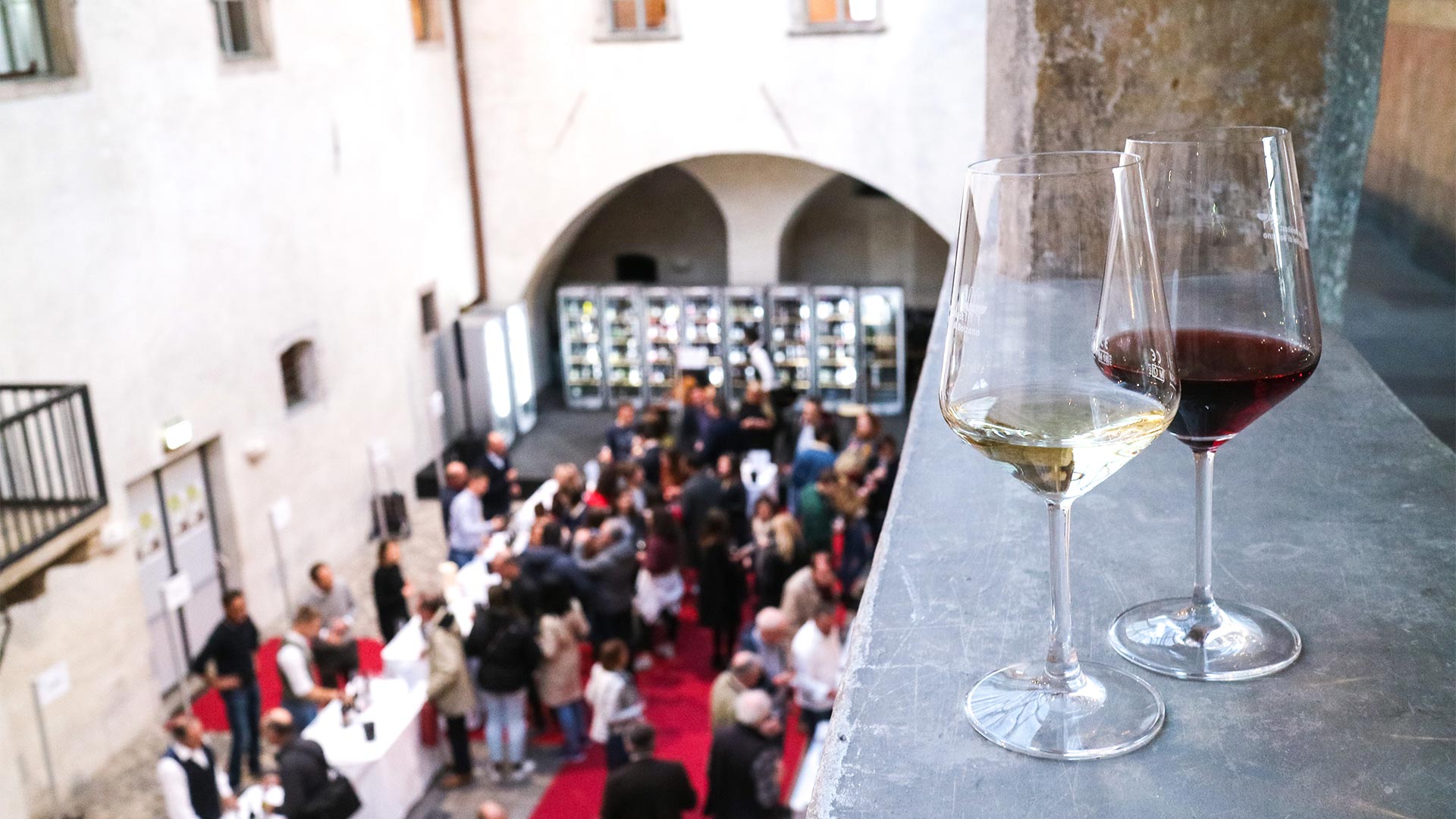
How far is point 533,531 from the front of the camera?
10.0 metres

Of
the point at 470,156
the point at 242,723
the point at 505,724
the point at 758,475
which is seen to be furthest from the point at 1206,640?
the point at 470,156

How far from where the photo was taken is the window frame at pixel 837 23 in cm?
1551

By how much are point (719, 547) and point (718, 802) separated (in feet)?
9.63

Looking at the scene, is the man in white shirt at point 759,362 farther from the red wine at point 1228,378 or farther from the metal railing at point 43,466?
the red wine at point 1228,378

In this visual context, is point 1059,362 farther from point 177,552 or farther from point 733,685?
point 177,552

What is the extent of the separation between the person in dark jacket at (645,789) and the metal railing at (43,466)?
411cm

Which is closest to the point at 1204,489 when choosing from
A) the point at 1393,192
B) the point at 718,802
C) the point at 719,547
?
the point at 1393,192

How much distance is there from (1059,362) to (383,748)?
25.1ft

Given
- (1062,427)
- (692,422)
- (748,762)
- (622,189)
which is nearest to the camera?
(1062,427)

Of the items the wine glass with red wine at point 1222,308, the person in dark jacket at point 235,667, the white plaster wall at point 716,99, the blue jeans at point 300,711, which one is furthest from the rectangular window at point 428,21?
the wine glass with red wine at point 1222,308

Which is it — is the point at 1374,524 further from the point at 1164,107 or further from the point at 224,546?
the point at 224,546

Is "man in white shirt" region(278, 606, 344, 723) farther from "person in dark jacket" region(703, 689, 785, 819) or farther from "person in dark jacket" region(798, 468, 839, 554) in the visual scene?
"person in dark jacket" region(798, 468, 839, 554)

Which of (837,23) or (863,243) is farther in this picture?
(863,243)

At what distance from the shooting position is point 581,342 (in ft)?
61.8
